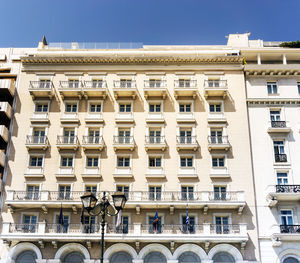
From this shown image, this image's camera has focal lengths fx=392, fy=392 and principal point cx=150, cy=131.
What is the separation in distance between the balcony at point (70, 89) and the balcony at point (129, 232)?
1263 centimetres

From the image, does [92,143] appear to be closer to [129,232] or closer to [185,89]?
[129,232]

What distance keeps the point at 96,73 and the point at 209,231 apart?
747 inches

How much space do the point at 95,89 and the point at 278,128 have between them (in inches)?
699

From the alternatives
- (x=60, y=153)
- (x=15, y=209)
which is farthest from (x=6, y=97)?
(x=15, y=209)

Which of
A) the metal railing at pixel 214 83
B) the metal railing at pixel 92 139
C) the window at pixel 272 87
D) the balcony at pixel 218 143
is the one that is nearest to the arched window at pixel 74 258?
the metal railing at pixel 92 139

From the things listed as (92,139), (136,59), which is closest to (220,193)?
(92,139)

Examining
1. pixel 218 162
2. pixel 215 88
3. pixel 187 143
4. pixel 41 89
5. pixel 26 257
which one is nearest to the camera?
→ pixel 26 257

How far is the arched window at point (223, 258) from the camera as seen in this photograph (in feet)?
107

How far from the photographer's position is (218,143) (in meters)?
36.2

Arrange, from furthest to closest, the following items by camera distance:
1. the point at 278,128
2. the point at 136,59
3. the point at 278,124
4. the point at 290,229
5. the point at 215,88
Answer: the point at 136,59 < the point at 215,88 < the point at 278,124 < the point at 278,128 < the point at 290,229

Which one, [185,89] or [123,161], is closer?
[123,161]

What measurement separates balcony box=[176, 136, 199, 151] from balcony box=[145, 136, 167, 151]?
1340 millimetres

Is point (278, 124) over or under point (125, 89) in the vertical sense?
under

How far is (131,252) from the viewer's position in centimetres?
3253
